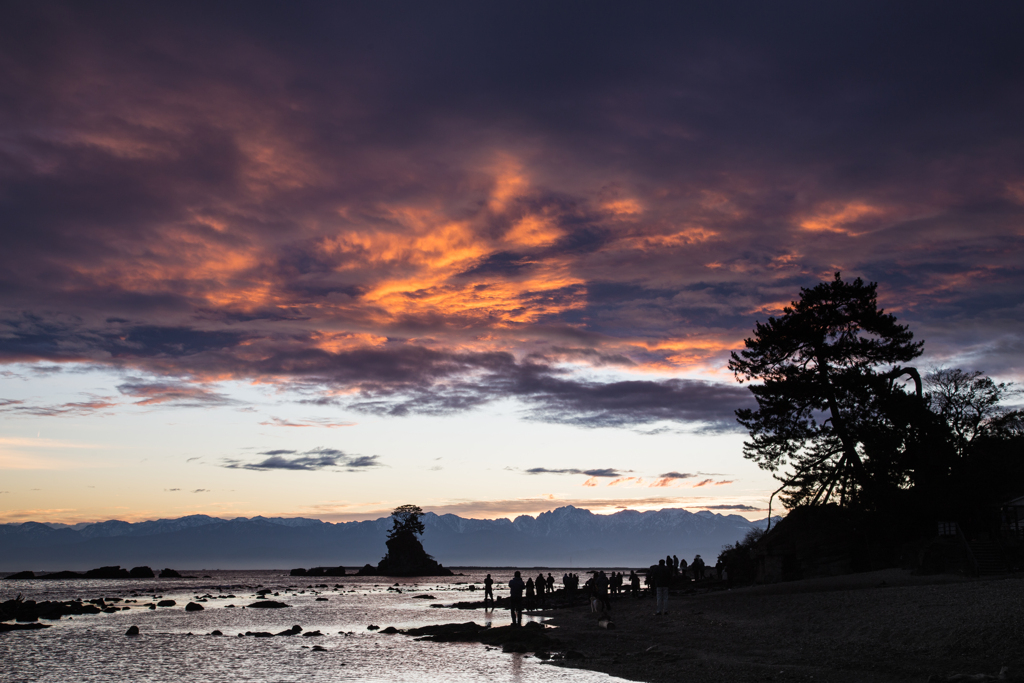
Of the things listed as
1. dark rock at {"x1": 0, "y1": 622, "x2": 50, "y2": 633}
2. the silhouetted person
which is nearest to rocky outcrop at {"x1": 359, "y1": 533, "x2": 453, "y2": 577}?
dark rock at {"x1": 0, "y1": 622, "x2": 50, "y2": 633}

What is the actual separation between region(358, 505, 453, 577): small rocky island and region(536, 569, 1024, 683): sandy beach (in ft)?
417

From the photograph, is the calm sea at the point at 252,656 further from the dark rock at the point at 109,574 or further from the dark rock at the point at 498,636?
the dark rock at the point at 109,574

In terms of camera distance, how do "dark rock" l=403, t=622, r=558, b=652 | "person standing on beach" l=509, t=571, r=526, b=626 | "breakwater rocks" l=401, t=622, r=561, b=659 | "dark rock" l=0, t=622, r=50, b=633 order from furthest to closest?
"dark rock" l=0, t=622, r=50, b=633, "person standing on beach" l=509, t=571, r=526, b=626, "dark rock" l=403, t=622, r=558, b=652, "breakwater rocks" l=401, t=622, r=561, b=659

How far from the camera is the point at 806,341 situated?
41.7 metres

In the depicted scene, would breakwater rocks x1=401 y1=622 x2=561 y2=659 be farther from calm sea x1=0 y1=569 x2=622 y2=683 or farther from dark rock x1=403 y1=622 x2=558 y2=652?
calm sea x1=0 y1=569 x2=622 y2=683

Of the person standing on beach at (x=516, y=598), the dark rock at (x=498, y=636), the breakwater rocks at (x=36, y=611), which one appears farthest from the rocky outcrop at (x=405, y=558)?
Answer: the person standing on beach at (x=516, y=598)

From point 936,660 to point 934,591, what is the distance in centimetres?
844

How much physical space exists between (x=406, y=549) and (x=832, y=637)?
147m

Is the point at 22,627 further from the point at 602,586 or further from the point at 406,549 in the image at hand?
the point at 406,549

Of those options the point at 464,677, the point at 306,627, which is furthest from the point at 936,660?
the point at 306,627

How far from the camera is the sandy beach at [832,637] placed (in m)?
16.0

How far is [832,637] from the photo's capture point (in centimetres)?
2027

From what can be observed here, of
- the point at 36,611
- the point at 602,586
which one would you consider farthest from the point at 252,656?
the point at 36,611

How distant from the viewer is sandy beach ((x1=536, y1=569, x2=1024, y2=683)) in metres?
16.0
